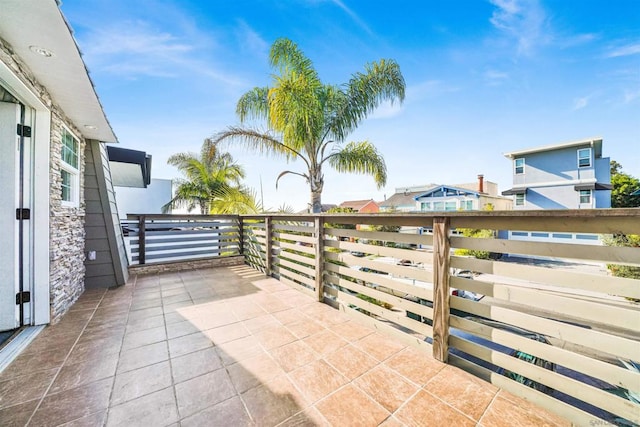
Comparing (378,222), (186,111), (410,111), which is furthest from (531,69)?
(186,111)

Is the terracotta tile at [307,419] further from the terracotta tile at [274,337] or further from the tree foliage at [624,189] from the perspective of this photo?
the tree foliage at [624,189]

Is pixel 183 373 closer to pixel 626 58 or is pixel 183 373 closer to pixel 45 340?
pixel 45 340

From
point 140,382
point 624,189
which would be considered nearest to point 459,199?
point 624,189

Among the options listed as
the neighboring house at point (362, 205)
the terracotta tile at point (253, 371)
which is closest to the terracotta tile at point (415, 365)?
the terracotta tile at point (253, 371)

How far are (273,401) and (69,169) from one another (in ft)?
13.1

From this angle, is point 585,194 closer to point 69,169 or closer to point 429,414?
point 429,414

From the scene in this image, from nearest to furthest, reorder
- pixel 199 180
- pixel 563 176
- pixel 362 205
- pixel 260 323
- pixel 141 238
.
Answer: pixel 260 323 → pixel 141 238 → pixel 199 180 → pixel 563 176 → pixel 362 205

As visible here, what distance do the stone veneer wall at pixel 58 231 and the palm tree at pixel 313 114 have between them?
11.6 ft

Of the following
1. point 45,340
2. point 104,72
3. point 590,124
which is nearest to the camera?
point 45,340

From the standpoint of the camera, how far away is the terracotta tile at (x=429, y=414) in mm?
1360

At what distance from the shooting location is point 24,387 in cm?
165

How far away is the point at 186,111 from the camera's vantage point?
7.63 metres

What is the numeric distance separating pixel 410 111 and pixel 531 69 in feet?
12.0

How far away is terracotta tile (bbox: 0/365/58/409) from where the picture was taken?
5.05ft
